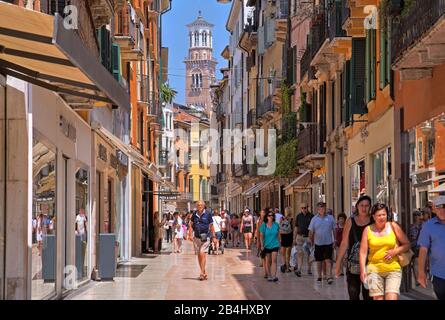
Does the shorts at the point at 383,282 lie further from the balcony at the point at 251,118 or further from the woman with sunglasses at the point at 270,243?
the balcony at the point at 251,118

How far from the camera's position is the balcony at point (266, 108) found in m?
52.9

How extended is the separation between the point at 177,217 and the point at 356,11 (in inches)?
764

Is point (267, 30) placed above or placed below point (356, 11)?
above

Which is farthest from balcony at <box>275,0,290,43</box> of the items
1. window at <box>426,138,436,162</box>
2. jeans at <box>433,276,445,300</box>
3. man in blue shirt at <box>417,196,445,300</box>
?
jeans at <box>433,276,445,300</box>

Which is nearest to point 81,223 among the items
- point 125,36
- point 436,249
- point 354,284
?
point 354,284

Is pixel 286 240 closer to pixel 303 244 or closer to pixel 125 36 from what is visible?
pixel 303 244

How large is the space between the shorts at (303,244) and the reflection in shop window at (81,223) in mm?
4899

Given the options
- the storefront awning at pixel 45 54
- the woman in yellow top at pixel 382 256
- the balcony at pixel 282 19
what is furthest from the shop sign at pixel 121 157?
the balcony at pixel 282 19

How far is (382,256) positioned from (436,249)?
22.0 inches

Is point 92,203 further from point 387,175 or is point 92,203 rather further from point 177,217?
point 177,217

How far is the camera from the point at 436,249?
34.9ft

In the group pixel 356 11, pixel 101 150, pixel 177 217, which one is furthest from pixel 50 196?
pixel 177 217

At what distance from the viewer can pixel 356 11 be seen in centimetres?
2405
